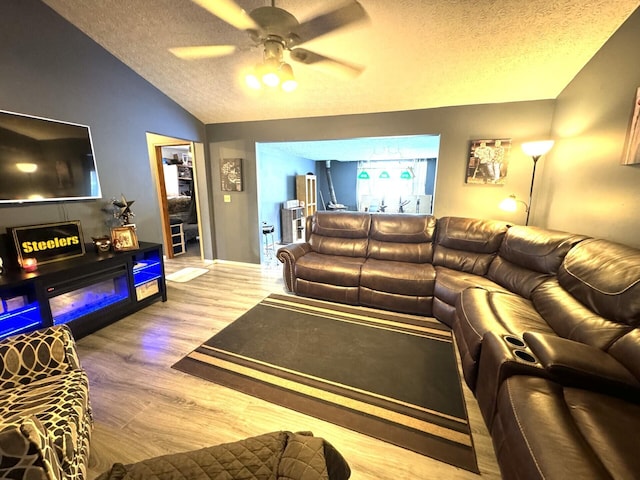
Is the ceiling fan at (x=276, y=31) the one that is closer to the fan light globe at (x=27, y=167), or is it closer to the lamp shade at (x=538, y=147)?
the fan light globe at (x=27, y=167)

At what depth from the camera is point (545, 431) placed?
1.00 meters

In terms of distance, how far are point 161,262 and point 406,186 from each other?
7211 millimetres

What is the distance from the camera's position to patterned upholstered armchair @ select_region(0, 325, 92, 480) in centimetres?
68

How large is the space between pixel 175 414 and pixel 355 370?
4.03 ft

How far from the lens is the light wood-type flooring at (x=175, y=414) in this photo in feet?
4.54

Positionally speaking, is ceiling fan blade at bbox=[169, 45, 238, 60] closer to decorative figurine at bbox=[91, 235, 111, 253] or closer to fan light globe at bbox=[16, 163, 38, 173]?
fan light globe at bbox=[16, 163, 38, 173]

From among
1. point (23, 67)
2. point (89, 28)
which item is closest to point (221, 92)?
point (89, 28)

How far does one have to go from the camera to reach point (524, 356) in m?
1.34

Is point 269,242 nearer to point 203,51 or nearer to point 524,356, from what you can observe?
point 203,51

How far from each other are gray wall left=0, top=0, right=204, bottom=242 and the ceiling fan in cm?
149

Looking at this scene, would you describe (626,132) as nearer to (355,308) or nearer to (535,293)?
(535,293)

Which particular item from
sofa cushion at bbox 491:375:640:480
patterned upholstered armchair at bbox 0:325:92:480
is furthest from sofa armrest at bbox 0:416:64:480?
sofa cushion at bbox 491:375:640:480

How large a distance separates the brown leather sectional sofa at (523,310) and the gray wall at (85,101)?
2090 millimetres

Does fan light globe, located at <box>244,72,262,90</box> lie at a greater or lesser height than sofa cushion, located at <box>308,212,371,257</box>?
greater
